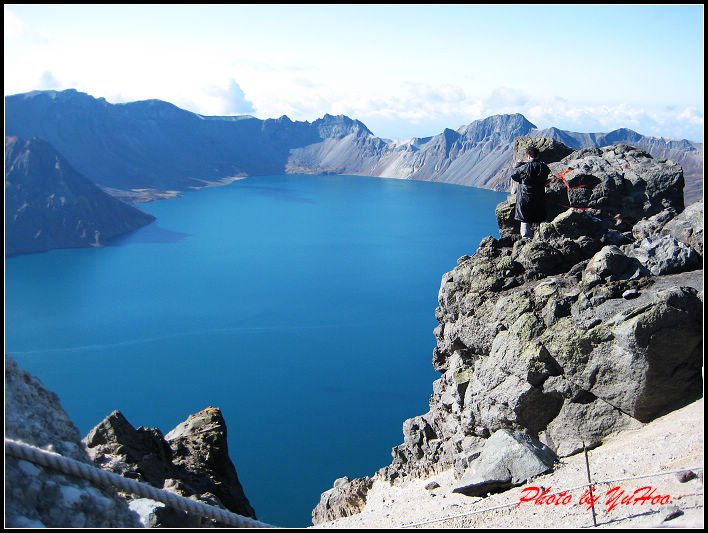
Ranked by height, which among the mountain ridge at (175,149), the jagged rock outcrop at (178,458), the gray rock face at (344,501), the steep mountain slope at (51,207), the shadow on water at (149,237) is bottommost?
the gray rock face at (344,501)

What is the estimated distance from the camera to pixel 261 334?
50.5m

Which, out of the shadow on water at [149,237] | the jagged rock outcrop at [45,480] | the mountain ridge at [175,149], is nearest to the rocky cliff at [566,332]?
the jagged rock outcrop at [45,480]

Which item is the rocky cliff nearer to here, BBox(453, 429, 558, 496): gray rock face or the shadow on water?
BBox(453, 429, 558, 496): gray rock face

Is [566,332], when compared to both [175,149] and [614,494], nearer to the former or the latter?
[614,494]

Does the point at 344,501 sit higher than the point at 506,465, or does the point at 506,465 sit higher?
the point at 506,465

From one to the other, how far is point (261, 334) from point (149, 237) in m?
54.7

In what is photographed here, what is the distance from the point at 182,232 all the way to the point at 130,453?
93211mm

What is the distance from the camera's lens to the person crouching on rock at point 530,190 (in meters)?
12.8

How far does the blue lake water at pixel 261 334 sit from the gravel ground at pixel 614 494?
2037 cm

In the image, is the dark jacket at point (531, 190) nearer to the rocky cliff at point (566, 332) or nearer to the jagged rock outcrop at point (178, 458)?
the rocky cliff at point (566, 332)

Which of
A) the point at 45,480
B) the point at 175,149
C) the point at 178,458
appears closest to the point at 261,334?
the point at 178,458

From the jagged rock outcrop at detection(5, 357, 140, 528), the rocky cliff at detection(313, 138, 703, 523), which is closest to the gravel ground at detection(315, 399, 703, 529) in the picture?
the rocky cliff at detection(313, 138, 703, 523)

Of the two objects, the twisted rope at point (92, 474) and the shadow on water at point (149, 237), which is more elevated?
the shadow on water at point (149, 237)

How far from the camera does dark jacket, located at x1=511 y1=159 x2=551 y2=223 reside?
12.7m
